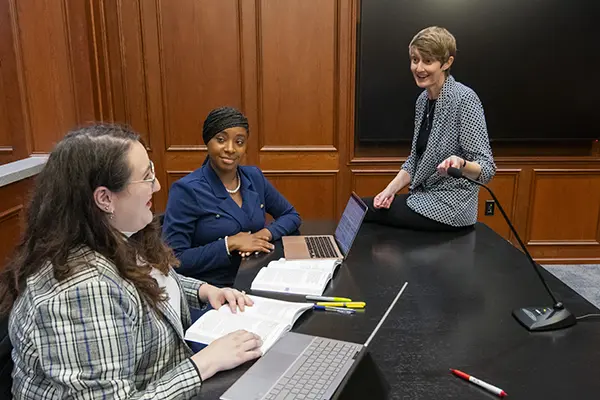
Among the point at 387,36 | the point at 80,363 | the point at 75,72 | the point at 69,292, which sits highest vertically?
the point at 387,36

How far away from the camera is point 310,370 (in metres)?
0.98

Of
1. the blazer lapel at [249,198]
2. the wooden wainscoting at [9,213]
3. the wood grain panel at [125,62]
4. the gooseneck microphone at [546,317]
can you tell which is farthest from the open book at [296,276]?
the wood grain panel at [125,62]

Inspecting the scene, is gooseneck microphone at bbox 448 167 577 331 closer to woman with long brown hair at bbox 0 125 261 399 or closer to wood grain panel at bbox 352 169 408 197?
woman with long brown hair at bbox 0 125 261 399

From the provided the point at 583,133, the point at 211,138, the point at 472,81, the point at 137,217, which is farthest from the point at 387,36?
the point at 137,217

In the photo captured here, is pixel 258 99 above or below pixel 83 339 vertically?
above

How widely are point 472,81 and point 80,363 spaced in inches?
122

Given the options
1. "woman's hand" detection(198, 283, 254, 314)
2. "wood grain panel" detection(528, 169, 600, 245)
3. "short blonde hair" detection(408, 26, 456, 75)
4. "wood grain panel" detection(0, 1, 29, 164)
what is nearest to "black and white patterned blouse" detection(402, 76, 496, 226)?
"short blonde hair" detection(408, 26, 456, 75)

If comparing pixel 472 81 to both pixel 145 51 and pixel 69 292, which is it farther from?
pixel 69 292

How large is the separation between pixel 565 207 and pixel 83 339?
3559 millimetres

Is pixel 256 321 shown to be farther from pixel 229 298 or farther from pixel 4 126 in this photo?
pixel 4 126

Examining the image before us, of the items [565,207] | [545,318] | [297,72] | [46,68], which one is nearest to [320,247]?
[545,318]

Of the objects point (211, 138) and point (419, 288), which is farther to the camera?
point (211, 138)

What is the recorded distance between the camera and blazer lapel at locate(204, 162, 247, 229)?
1864 millimetres

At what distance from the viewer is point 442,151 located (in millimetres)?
2025
